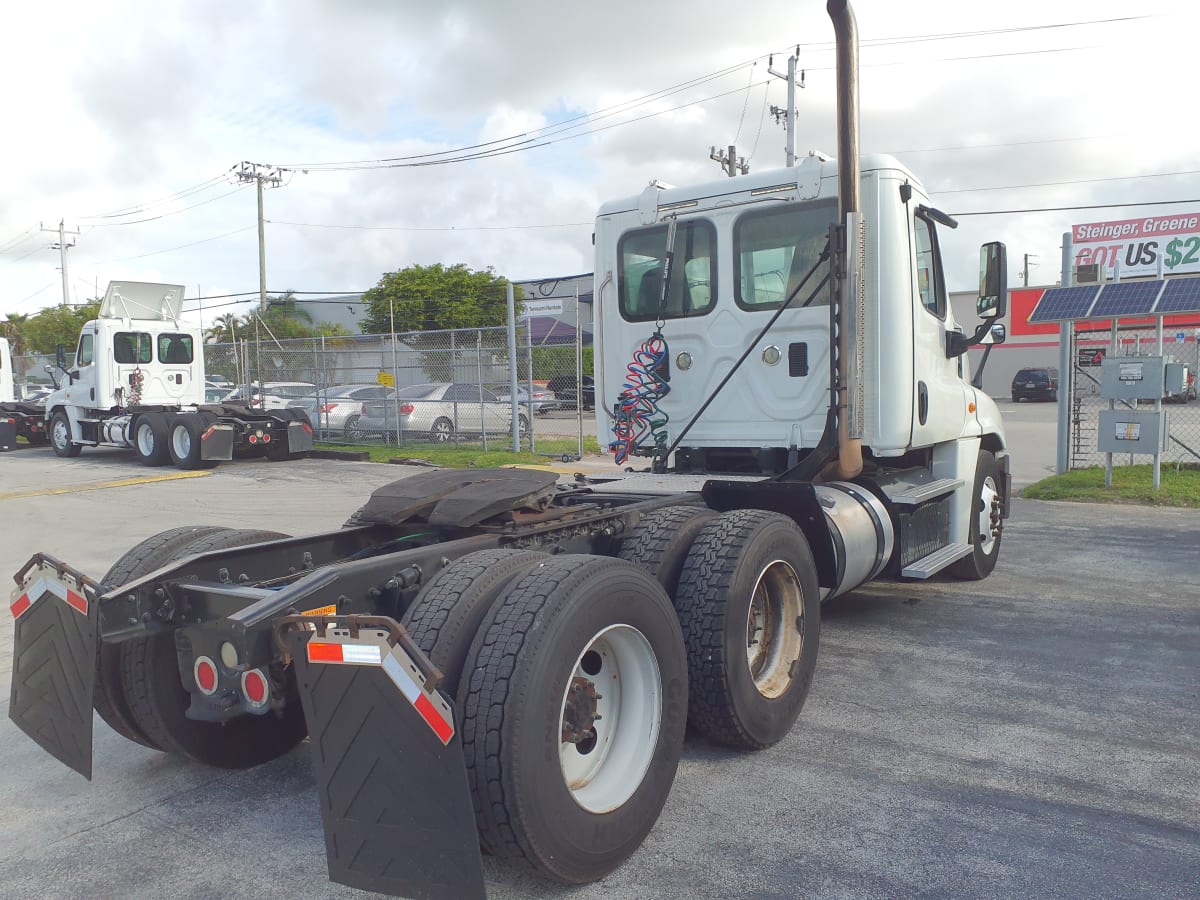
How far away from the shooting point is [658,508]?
4.79 m

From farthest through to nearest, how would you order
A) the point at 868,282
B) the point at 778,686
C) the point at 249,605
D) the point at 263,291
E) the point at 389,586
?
the point at 263,291
the point at 868,282
the point at 778,686
the point at 389,586
the point at 249,605

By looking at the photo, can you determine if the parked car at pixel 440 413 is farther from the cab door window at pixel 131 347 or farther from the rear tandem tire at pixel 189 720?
the rear tandem tire at pixel 189 720

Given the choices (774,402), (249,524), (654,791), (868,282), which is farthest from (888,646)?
(249,524)

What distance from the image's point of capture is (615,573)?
10.7ft

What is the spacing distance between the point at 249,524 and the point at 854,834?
353 inches

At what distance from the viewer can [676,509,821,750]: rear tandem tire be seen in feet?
12.8

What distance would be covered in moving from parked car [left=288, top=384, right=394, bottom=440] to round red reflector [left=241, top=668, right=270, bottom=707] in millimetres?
18320

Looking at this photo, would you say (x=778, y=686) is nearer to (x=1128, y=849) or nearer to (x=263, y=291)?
(x=1128, y=849)

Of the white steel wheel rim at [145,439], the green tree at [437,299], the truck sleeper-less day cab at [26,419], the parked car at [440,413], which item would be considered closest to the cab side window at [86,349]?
the white steel wheel rim at [145,439]

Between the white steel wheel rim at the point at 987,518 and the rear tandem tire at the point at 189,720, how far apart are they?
530 cm

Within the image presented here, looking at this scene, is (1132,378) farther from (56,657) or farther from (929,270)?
(56,657)

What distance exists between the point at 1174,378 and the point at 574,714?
11.4 meters

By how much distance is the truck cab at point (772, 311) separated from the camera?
18.4 ft

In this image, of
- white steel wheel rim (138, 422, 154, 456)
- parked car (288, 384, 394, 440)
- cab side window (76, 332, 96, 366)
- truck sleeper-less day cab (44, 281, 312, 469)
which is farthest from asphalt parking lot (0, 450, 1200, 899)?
parked car (288, 384, 394, 440)
